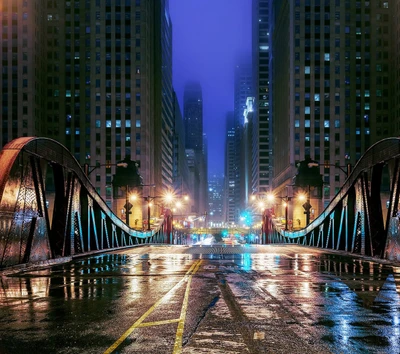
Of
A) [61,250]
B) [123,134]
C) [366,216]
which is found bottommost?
[61,250]

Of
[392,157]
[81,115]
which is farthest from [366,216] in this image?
[81,115]

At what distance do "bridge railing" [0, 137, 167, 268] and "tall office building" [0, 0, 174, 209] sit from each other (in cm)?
10273

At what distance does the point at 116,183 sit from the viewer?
8512 cm

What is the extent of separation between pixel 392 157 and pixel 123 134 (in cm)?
11461

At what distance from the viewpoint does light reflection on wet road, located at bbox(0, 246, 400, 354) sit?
7.15 meters

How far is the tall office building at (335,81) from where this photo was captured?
129500 millimetres

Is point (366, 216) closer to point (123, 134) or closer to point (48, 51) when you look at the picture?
point (123, 134)

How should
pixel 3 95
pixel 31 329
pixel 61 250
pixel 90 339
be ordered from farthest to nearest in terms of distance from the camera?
1. pixel 3 95
2. pixel 61 250
3. pixel 31 329
4. pixel 90 339

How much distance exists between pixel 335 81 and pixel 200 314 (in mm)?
130719

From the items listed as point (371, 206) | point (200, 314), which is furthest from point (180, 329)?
point (371, 206)

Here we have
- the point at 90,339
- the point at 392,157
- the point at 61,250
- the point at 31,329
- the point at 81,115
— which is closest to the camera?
the point at 90,339

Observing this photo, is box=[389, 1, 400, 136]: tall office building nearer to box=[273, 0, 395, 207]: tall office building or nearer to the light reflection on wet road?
box=[273, 0, 395, 207]: tall office building

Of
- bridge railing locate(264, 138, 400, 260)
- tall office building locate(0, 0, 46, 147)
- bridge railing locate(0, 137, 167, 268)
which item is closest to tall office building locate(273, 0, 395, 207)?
tall office building locate(0, 0, 46, 147)

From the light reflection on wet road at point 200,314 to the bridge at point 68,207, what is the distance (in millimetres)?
2628
